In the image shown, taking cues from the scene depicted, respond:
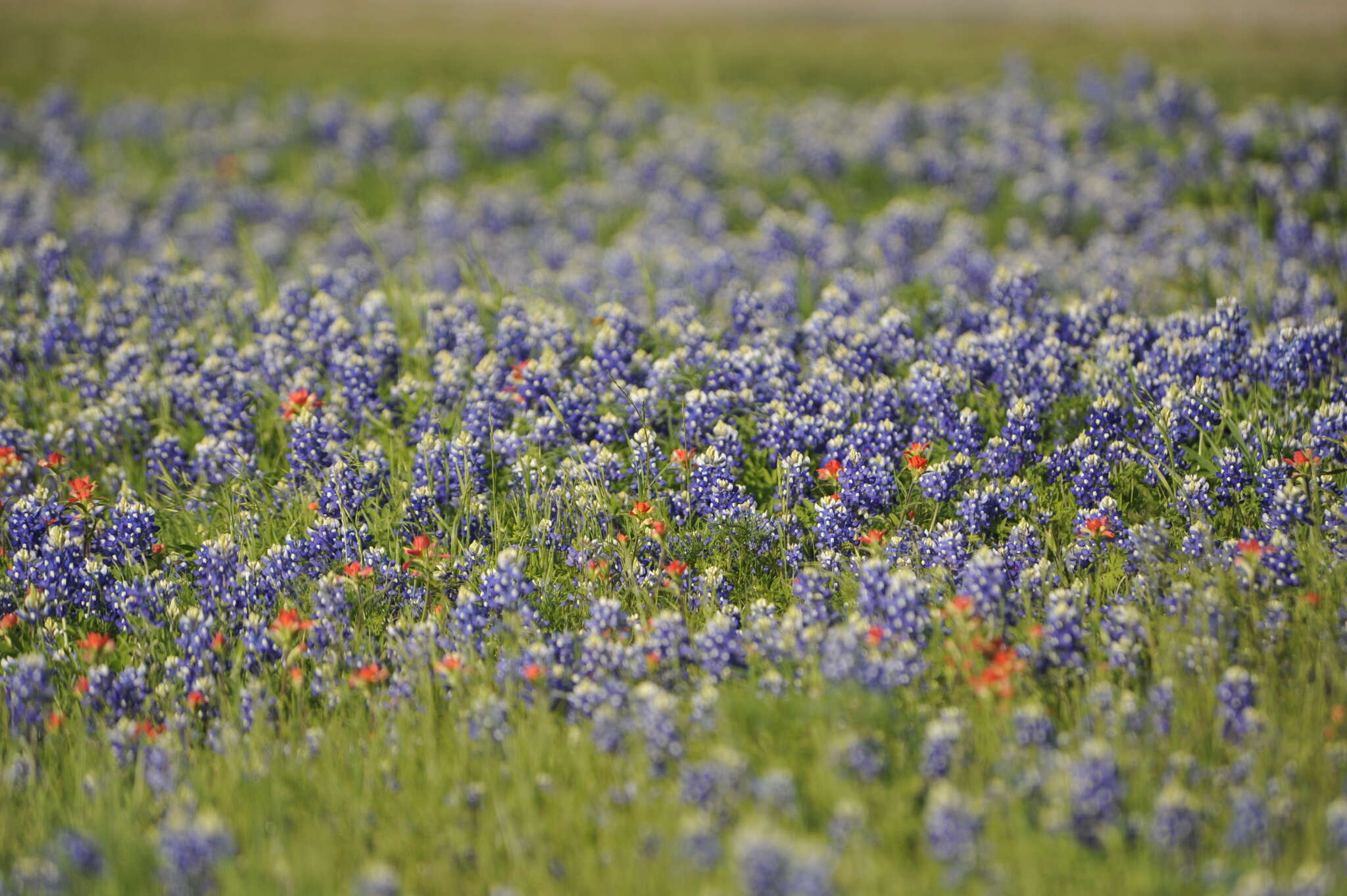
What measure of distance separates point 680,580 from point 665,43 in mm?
15703

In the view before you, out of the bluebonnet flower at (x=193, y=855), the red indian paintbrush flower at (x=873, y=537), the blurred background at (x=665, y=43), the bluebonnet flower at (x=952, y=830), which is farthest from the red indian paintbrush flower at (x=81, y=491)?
the blurred background at (x=665, y=43)

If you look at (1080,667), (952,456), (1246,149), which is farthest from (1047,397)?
(1246,149)

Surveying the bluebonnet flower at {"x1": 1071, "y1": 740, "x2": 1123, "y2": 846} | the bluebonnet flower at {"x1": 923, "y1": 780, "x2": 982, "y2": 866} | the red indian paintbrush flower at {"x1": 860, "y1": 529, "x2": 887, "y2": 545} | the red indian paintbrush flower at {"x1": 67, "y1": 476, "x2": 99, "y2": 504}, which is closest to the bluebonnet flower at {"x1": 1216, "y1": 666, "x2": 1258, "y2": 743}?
the bluebonnet flower at {"x1": 1071, "y1": 740, "x2": 1123, "y2": 846}

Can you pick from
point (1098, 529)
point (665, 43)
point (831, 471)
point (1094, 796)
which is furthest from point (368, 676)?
point (665, 43)

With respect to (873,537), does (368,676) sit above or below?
below

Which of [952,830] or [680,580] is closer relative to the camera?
[952,830]

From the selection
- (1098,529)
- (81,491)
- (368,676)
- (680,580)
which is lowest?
(368,676)

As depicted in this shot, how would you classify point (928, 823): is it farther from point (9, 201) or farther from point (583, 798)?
point (9, 201)

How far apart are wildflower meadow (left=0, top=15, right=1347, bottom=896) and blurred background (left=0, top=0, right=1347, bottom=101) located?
7.54 meters

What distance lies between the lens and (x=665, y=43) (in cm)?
1825

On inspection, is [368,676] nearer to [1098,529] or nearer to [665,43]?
[1098,529]

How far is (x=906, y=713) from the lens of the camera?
350 cm

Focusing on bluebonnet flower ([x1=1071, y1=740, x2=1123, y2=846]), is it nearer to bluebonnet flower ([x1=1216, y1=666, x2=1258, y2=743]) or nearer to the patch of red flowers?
bluebonnet flower ([x1=1216, y1=666, x2=1258, y2=743])

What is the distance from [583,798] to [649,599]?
104cm
